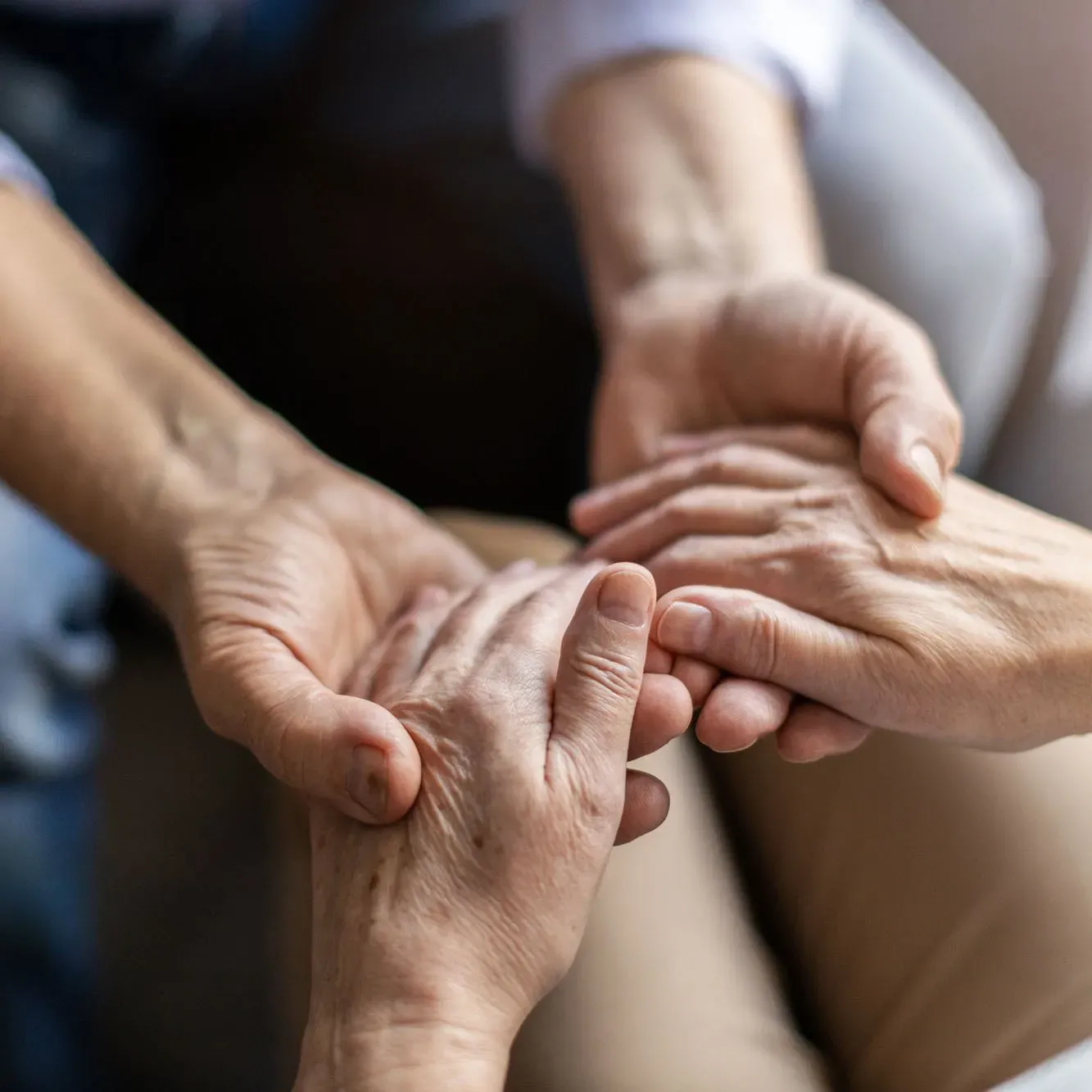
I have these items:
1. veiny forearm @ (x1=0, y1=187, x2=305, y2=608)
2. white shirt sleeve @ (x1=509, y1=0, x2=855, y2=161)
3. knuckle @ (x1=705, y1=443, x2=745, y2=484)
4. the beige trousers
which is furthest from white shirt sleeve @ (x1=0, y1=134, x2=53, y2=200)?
the beige trousers

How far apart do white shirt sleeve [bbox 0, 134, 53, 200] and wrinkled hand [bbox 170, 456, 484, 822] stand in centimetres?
31

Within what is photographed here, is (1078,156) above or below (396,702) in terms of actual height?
above

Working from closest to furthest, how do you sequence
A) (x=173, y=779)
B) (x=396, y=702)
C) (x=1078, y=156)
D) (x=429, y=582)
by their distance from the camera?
1. (x=396, y=702)
2. (x=429, y=582)
3. (x=173, y=779)
4. (x=1078, y=156)

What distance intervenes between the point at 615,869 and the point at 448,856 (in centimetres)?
17

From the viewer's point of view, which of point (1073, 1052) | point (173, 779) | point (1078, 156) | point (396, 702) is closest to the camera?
point (1073, 1052)

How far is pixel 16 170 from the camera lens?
2.67 ft

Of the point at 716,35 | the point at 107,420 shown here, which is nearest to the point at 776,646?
the point at 107,420

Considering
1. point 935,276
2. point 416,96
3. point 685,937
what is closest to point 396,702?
point 685,937

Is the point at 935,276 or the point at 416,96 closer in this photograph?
the point at 935,276

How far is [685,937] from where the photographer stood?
0.64 meters

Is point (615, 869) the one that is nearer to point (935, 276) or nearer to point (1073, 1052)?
point (1073, 1052)

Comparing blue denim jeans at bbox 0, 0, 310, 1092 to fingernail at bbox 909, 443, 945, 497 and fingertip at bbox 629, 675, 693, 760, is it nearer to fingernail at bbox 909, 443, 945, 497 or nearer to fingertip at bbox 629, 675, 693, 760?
fingertip at bbox 629, 675, 693, 760

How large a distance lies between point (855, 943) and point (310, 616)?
1.14 feet

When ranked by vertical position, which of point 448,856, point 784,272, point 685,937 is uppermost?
point 784,272
